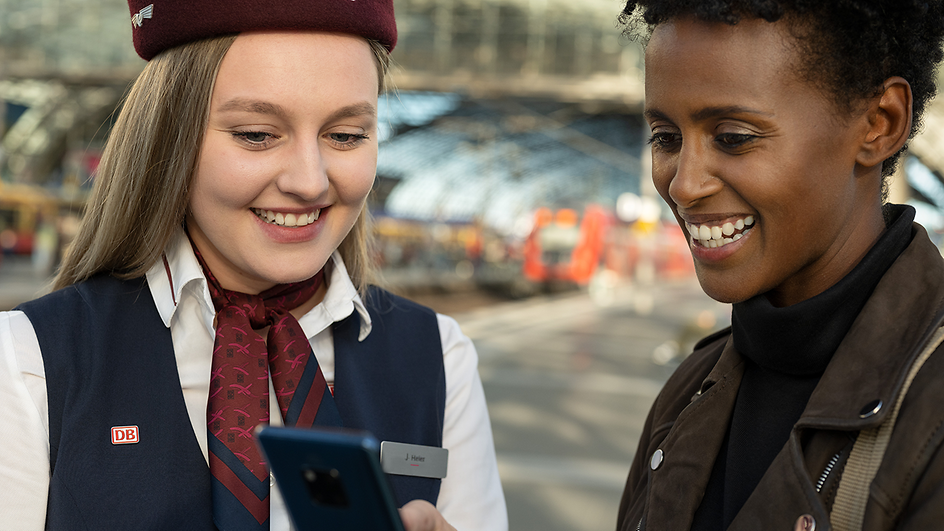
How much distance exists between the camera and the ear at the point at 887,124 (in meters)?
1.33

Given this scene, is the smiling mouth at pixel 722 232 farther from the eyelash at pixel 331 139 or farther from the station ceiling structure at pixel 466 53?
the station ceiling structure at pixel 466 53

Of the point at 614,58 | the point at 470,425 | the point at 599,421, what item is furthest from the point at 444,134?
the point at 470,425

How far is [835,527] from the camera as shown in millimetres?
1178

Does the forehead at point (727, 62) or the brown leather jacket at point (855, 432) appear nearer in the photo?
the brown leather jacket at point (855, 432)

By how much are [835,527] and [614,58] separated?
31.3m

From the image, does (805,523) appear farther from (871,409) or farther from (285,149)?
(285,149)

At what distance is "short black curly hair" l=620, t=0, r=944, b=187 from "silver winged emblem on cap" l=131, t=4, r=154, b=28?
3.34 feet

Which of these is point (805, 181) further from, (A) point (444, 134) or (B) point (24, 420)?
(A) point (444, 134)

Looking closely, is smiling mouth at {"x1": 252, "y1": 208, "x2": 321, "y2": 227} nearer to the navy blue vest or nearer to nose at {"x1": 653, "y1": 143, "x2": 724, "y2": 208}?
the navy blue vest

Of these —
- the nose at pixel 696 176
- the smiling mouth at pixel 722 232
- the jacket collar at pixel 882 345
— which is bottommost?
the jacket collar at pixel 882 345

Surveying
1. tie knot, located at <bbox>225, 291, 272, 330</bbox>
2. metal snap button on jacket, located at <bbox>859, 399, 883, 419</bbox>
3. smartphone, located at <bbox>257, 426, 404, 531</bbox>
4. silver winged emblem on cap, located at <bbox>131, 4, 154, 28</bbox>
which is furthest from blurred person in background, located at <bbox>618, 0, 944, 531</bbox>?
silver winged emblem on cap, located at <bbox>131, 4, 154, 28</bbox>

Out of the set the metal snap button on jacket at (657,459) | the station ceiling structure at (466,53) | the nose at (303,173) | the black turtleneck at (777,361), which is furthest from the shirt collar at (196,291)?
the station ceiling structure at (466,53)

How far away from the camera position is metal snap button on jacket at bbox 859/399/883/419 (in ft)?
3.84

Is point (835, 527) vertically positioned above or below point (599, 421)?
above
